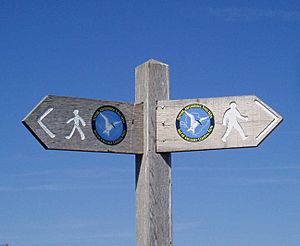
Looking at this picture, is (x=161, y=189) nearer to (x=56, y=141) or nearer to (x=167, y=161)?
(x=167, y=161)

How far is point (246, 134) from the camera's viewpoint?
16.9 feet

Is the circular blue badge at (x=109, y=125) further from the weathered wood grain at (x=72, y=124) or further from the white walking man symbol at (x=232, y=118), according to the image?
the white walking man symbol at (x=232, y=118)

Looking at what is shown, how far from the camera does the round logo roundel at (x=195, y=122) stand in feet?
17.1

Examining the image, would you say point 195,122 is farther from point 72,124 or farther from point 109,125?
point 72,124

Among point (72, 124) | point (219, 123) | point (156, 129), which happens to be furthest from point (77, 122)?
point (219, 123)

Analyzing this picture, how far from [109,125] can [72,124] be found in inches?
11.1

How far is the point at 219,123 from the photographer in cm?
522

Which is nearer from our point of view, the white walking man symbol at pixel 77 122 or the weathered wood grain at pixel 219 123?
the white walking man symbol at pixel 77 122

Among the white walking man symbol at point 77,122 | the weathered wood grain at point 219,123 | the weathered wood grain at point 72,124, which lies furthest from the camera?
the weathered wood grain at point 219,123

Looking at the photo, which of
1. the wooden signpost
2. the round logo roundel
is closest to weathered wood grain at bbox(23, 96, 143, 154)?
the wooden signpost

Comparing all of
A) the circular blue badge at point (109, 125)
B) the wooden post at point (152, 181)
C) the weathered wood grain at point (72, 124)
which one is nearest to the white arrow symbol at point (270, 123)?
the wooden post at point (152, 181)

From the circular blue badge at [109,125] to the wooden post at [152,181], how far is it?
190 millimetres

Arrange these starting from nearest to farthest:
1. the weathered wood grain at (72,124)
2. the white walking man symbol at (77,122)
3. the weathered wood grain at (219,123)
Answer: the weathered wood grain at (72,124), the white walking man symbol at (77,122), the weathered wood grain at (219,123)

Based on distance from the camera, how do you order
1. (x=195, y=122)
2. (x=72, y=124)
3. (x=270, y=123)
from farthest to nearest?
1. (x=195, y=122)
2. (x=270, y=123)
3. (x=72, y=124)
